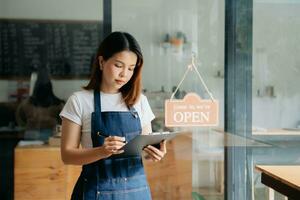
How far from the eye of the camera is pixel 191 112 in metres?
3.18

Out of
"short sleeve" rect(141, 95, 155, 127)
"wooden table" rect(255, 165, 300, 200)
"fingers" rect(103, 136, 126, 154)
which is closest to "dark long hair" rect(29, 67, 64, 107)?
"wooden table" rect(255, 165, 300, 200)

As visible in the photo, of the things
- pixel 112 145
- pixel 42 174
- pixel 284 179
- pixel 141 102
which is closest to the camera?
pixel 112 145

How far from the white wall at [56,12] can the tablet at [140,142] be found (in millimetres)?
2114

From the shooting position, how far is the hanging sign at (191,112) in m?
3.19

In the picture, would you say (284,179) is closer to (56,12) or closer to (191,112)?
(191,112)

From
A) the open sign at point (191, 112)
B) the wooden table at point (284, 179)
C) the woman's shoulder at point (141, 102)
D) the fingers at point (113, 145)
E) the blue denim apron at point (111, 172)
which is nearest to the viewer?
the fingers at point (113, 145)

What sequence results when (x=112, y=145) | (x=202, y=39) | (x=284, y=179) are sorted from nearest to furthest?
(x=112, y=145), (x=284, y=179), (x=202, y=39)

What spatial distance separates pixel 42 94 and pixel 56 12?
A: 66cm

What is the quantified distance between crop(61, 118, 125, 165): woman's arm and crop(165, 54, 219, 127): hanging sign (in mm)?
1530

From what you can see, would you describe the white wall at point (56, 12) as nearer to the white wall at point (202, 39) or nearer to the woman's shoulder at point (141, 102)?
the white wall at point (202, 39)

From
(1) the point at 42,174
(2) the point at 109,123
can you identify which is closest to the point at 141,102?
(2) the point at 109,123

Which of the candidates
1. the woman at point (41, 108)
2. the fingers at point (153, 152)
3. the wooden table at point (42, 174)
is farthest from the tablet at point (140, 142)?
the woman at point (41, 108)

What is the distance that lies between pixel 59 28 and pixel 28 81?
1.60 ft

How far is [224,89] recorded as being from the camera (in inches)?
137
